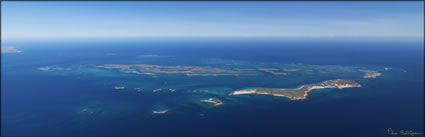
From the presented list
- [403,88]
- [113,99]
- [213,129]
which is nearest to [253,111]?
[213,129]

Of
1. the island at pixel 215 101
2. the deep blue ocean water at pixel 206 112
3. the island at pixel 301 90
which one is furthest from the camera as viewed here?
the island at pixel 301 90

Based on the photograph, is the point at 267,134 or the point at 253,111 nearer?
the point at 267,134

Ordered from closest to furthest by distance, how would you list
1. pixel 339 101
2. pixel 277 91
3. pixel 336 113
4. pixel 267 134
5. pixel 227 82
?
pixel 267 134
pixel 336 113
pixel 339 101
pixel 277 91
pixel 227 82

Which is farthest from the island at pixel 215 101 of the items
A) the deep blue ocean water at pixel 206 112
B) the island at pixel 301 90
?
A: the island at pixel 301 90

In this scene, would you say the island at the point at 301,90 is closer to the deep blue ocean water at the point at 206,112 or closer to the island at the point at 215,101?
the deep blue ocean water at the point at 206,112

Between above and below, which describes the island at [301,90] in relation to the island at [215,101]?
above

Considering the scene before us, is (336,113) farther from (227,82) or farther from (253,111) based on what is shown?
(227,82)

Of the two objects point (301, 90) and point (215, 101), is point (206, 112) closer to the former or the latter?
point (215, 101)

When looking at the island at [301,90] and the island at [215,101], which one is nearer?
the island at [215,101]

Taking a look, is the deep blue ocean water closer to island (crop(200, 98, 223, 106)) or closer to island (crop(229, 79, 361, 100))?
island (crop(200, 98, 223, 106))
